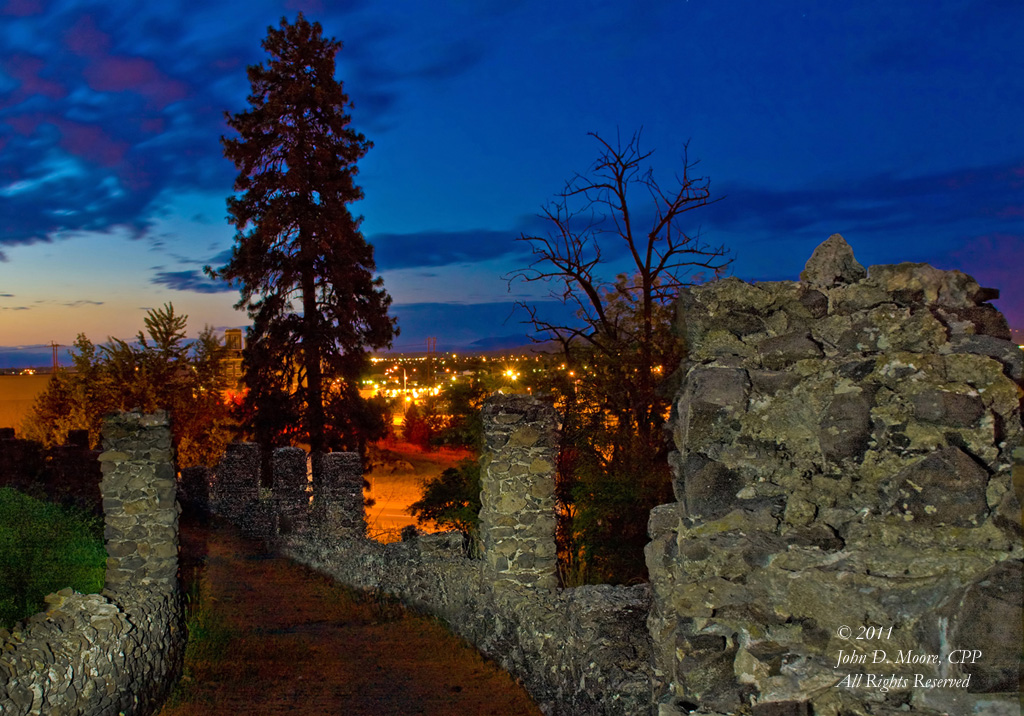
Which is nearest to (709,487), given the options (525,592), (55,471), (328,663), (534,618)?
(534,618)

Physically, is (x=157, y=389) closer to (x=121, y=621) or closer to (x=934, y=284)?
(x=121, y=621)

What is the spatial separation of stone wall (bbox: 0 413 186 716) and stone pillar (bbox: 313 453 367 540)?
3546 millimetres

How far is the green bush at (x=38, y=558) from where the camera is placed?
27.6 feet

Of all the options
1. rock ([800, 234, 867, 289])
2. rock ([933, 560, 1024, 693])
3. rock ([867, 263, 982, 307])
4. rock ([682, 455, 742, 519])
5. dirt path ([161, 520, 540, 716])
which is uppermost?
rock ([800, 234, 867, 289])

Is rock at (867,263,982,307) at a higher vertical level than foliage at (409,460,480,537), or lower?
higher

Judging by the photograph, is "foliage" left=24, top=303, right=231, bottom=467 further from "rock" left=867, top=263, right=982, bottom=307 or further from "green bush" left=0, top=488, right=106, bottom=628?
"rock" left=867, top=263, right=982, bottom=307

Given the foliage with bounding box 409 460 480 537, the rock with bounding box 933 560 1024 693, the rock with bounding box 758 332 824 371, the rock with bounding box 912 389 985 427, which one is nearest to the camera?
the rock with bounding box 933 560 1024 693

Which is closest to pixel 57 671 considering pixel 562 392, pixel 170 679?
pixel 170 679

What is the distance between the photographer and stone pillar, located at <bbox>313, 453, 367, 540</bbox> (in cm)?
1206

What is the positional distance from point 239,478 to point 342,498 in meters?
5.93

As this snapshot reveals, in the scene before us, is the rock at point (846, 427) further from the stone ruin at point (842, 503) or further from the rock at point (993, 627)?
the rock at point (993, 627)

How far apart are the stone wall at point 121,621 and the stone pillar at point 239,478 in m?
8.30

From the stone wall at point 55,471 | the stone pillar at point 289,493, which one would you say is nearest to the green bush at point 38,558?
the stone pillar at point 289,493

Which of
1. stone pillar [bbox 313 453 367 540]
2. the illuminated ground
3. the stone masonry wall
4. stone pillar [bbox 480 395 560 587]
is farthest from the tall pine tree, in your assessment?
the stone masonry wall
